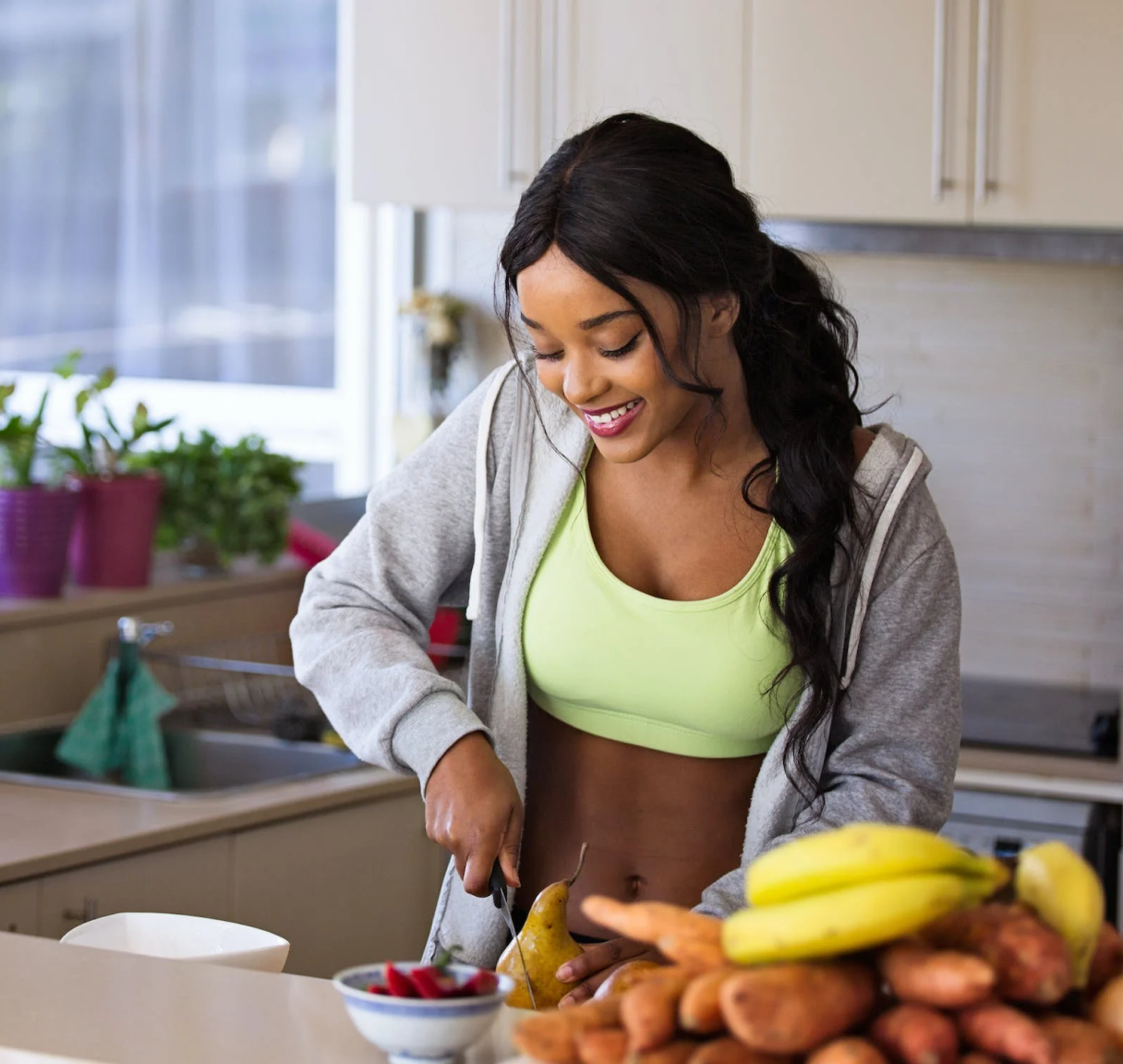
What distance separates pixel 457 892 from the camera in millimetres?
1593

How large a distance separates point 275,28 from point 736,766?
8.28ft

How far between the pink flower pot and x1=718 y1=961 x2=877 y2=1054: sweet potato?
204 cm

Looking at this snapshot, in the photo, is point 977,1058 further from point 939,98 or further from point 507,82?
point 507,82

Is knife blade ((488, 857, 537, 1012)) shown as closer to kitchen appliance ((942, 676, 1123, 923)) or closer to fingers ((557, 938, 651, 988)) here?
fingers ((557, 938, 651, 988))

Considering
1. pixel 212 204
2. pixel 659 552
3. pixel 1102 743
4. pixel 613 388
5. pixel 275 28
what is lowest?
pixel 1102 743

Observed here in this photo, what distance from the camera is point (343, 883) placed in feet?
7.99

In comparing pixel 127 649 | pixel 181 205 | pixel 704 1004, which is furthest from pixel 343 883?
pixel 181 205

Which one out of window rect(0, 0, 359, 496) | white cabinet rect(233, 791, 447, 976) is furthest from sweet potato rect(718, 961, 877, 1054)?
window rect(0, 0, 359, 496)

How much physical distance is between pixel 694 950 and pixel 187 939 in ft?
1.95

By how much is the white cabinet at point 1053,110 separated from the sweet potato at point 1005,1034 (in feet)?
6.79

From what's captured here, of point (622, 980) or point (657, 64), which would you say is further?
point (657, 64)

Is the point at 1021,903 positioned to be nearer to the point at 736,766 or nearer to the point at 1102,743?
the point at 736,766

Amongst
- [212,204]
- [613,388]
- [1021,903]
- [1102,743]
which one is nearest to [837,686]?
[613,388]

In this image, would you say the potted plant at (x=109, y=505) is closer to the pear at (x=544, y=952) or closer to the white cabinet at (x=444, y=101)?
the white cabinet at (x=444, y=101)
